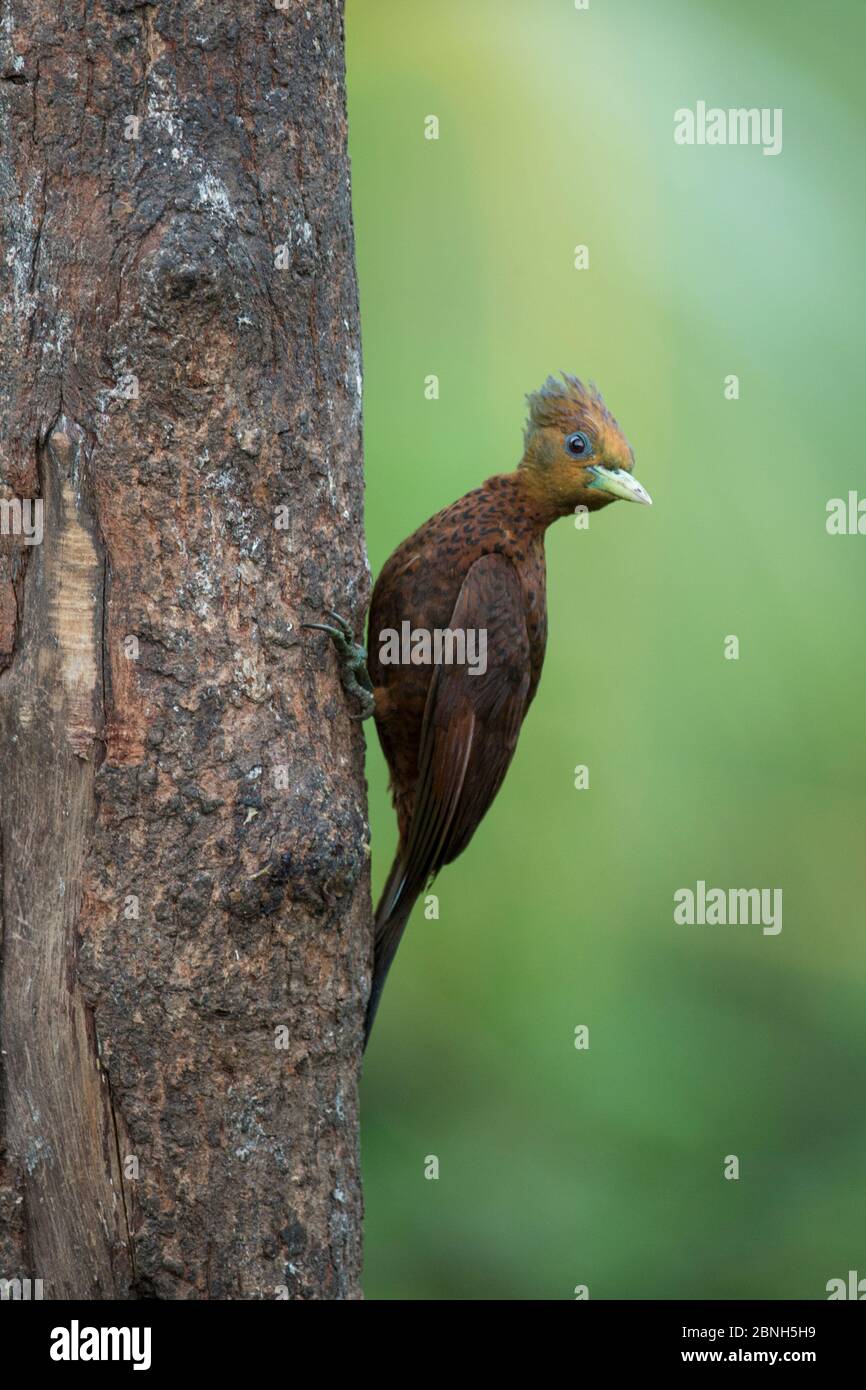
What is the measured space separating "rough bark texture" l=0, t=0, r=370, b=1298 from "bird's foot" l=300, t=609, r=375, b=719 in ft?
0.47

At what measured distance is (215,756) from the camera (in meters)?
1.78

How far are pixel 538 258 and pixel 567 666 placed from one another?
1134mm

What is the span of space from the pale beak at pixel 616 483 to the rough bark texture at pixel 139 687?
2.95ft

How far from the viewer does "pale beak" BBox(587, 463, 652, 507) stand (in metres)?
2.50

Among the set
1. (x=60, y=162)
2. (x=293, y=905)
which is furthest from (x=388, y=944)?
(x=60, y=162)

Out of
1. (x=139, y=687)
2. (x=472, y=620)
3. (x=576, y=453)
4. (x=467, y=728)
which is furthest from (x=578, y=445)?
(x=139, y=687)

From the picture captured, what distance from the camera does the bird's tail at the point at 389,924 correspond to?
224 cm

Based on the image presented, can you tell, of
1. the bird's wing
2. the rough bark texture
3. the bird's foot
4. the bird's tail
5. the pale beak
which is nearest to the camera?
the rough bark texture

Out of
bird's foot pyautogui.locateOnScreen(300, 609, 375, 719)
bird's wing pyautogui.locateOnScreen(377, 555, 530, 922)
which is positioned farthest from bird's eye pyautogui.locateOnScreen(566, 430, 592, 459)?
bird's foot pyautogui.locateOnScreen(300, 609, 375, 719)

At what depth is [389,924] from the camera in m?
2.34

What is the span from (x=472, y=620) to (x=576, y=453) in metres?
0.41

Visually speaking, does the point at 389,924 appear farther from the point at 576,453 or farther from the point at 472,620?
the point at 576,453

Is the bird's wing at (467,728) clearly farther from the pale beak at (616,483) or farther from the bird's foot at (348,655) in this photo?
the bird's foot at (348,655)

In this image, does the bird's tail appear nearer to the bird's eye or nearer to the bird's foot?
the bird's foot
